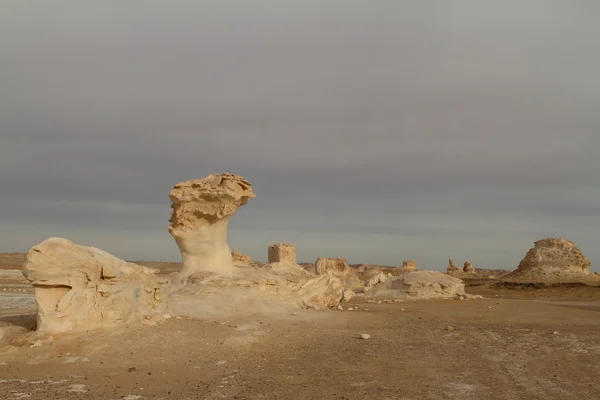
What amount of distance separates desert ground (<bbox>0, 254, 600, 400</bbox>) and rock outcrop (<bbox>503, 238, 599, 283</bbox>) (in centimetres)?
2289

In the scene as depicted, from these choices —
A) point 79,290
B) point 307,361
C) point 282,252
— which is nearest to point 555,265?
point 282,252

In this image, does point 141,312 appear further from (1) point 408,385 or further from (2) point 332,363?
(1) point 408,385

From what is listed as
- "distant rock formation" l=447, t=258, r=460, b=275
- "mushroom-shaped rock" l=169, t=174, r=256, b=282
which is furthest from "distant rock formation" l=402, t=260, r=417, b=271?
"mushroom-shaped rock" l=169, t=174, r=256, b=282

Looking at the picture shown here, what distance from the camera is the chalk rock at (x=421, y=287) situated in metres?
24.3

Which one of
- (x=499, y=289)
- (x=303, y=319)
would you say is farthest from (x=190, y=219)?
(x=499, y=289)

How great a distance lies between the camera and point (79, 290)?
10.8 metres

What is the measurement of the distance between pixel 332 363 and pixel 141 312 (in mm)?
4980

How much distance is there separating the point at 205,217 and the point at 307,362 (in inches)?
315

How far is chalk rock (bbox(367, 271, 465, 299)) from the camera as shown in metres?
24.3

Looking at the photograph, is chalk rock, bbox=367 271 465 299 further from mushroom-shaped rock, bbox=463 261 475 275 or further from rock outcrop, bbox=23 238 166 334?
mushroom-shaped rock, bbox=463 261 475 275

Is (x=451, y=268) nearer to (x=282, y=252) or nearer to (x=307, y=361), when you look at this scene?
(x=282, y=252)

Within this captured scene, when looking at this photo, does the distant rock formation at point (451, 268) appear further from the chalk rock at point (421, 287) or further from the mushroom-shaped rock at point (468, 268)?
the chalk rock at point (421, 287)

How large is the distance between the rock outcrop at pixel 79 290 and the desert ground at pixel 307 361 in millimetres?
464

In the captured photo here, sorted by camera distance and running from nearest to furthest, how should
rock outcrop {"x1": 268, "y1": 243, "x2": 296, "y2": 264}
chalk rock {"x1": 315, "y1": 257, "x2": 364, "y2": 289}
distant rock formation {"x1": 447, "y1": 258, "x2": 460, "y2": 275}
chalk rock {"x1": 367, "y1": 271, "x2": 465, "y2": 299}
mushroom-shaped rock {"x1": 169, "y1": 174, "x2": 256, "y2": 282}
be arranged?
1. mushroom-shaped rock {"x1": 169, "y1": 174, "x2": 256, "y2": 282}
2. chalk rock {"x1": 367, "y1": 271, "x2": 465, "y2": 299}
3. rock outcrop {"x1": 268, "y1": 243, "x2": 296, "y2": 264}
4. chalk rock {"x1": 315, "y1": 257, "x2": 364, "y2": 289}
5. distant rock formation {"x1": 447, "y1": 258, "x2": 460, "y2": 275}
